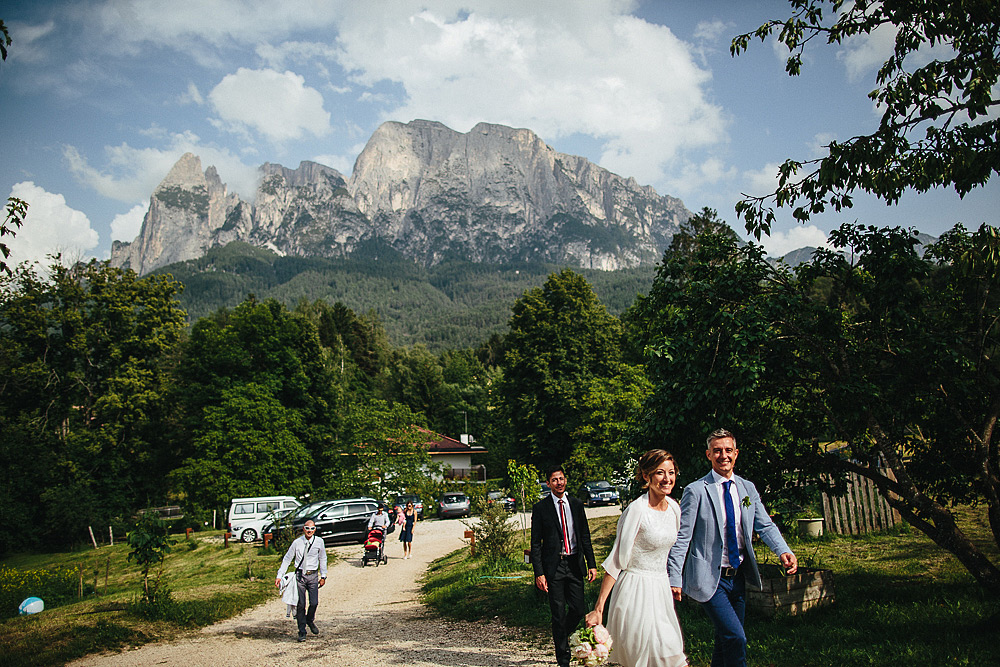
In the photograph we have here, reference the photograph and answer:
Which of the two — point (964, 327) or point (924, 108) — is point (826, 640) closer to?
point (964, 327)

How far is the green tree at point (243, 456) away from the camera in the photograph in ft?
98.8

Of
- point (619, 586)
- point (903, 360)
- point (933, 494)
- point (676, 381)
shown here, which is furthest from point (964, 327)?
point (619, 586)

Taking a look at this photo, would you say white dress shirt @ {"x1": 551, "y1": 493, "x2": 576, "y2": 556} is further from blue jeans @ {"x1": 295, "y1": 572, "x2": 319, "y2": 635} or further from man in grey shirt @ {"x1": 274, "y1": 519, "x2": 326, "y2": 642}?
blue jeans @ {"x1": 295, "y1": 572, "x2": 319, "y2": 635}

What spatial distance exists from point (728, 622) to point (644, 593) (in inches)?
26.8

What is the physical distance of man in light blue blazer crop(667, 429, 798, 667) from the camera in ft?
14.1

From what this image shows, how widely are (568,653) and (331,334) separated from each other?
7728cm

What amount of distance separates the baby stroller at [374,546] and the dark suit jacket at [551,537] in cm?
1390

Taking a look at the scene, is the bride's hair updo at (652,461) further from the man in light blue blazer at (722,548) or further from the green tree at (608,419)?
the green tree at (608,419)

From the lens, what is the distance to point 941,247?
24.1 ft

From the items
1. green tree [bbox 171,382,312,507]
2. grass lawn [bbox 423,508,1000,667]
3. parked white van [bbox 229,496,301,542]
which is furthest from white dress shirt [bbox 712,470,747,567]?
green tree [bbox 171,382,312,507]

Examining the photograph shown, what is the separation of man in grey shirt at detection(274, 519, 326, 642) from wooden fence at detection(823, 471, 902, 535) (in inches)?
373

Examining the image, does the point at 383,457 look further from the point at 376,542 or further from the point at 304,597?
the point at 304,597

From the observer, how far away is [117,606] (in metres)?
10.7

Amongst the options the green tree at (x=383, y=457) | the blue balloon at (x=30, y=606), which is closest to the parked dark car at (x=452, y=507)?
the green tree at (x=383, y=457)
